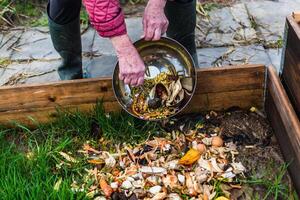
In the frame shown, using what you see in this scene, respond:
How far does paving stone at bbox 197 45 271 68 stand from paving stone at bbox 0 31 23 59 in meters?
1.18

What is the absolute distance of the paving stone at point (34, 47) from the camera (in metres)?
3.13

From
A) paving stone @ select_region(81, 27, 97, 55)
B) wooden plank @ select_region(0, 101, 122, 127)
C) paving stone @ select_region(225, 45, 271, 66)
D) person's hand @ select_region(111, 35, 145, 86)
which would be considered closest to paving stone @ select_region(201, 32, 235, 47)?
paving stone @ select_region(225, 45, 271, 66)

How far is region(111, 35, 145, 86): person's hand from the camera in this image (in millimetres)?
1910

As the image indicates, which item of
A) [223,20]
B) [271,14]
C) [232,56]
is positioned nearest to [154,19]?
[232,56]

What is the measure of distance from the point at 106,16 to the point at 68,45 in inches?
30.5

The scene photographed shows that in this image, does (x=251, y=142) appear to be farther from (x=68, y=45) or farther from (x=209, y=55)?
(x=68, y=45)

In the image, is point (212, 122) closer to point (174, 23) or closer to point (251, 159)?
point (251, 159)

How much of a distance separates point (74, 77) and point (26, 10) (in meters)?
1.22

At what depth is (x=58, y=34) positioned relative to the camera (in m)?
2.49

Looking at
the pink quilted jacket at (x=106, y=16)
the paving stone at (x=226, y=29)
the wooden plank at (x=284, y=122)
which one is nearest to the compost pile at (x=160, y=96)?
the wooden plank at (x=284, y=122)

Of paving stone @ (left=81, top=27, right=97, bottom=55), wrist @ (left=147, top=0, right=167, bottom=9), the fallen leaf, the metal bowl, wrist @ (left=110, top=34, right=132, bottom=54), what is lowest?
paving stone @ (left=81, top=27, right=97, bottom=55)

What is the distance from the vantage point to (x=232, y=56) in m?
2.95

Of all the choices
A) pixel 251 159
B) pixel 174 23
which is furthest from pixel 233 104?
pixel 174 23

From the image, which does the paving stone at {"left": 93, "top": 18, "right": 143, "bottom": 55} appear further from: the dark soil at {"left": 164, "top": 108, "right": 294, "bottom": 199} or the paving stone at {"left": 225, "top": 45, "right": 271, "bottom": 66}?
the dark soil at {"left": 164, "top": 108, "right": 294, "bottom": 199}
